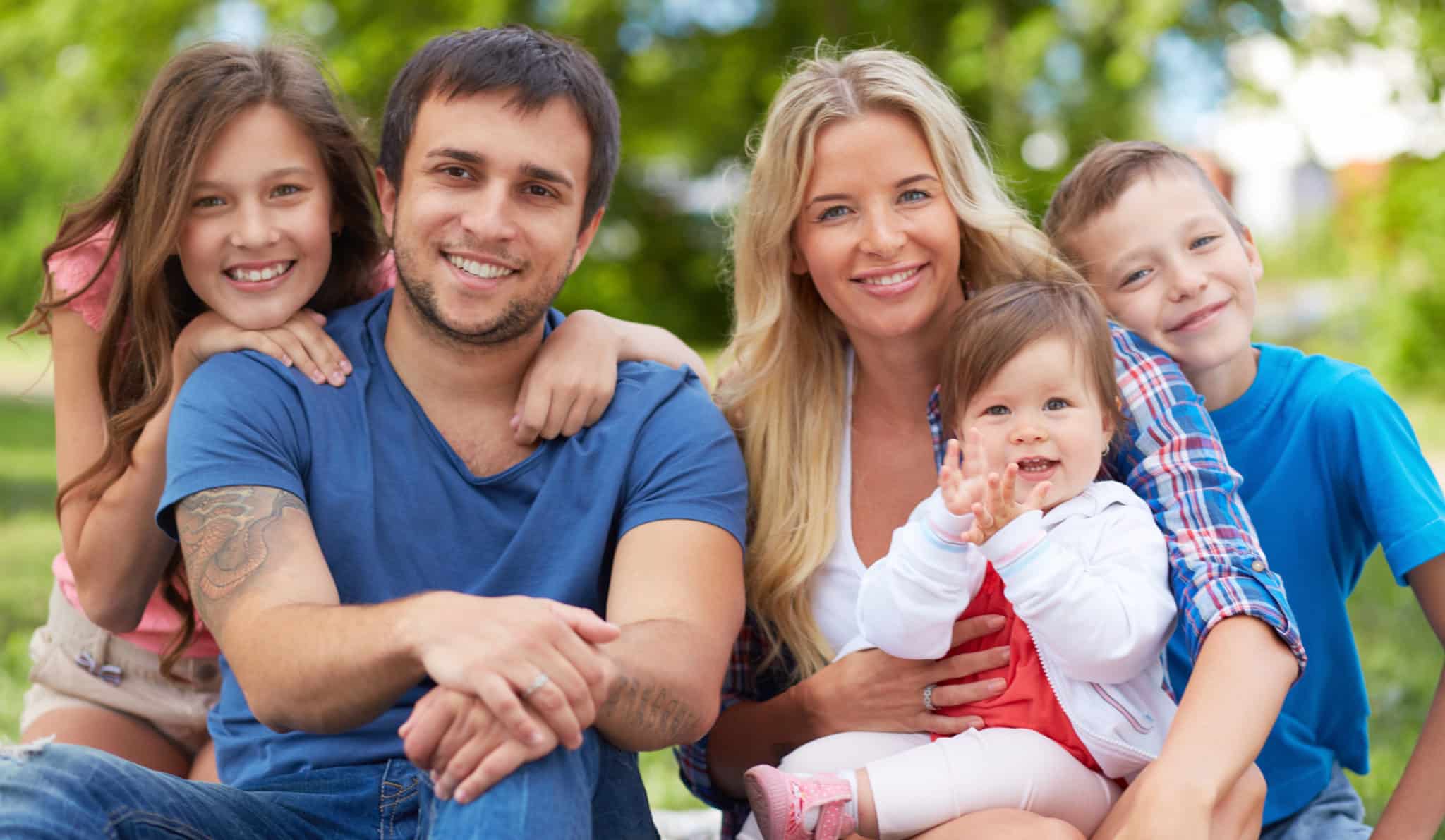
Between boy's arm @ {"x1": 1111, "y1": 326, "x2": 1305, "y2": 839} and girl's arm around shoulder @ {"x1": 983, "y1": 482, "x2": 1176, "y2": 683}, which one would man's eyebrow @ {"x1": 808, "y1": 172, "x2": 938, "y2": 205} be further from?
girl's arm around shoulder @ {"x1": 983, "y1": 482, "x2": 1176, "y2": 683}

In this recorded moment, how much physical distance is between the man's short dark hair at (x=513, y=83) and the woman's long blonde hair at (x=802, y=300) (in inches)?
16.1

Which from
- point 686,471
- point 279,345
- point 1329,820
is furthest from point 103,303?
point 1329,820

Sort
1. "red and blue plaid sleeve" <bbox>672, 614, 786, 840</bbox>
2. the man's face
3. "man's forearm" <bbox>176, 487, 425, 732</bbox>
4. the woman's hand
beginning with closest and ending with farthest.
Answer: "man's forearm" <bbox>176, 487, 425, 732</bbox> → the woman's hand → the man's face → "red and blue plaid sleeve" <bbox>672, 614, 786, 840</bbox>

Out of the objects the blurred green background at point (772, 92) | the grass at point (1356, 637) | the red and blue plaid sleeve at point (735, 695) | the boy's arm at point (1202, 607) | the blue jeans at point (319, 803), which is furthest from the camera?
the blurred green background at point (772, 92)

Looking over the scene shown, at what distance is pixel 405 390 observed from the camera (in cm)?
295

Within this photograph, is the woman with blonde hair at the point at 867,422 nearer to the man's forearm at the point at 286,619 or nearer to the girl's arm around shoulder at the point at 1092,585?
the girl's arm around shoulder at the point at 1092,585

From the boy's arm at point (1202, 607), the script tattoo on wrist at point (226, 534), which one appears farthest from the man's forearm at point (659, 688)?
the boy's arm at point (1202, 607)

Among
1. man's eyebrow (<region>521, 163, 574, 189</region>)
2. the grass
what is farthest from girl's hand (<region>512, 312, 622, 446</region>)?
the grass

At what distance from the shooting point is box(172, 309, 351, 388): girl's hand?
2.90m

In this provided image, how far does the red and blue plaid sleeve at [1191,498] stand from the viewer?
8.48ft

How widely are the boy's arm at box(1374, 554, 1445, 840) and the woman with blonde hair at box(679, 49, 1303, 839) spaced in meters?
0.42

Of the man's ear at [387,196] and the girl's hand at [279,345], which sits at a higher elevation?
the man's ear at [387,196]

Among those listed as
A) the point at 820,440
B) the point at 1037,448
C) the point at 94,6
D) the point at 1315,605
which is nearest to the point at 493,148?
the point at 820,440

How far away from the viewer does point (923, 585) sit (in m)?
2.60
